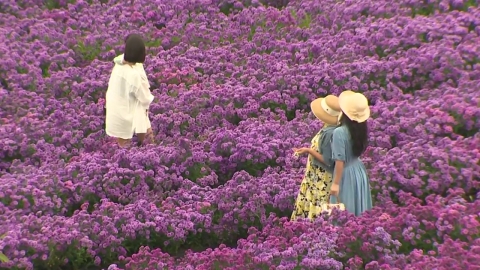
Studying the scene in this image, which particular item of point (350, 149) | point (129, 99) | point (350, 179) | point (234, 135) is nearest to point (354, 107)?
point (350, 149)

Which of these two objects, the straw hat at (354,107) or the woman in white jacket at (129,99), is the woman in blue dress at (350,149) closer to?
the straw hat at (354,107)

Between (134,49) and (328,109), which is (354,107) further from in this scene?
(134,49)

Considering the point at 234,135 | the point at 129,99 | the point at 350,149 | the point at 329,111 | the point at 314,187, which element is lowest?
the point at 314,187

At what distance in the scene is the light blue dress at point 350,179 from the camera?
945 cm

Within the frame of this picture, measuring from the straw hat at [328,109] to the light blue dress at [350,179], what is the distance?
0.35 metres

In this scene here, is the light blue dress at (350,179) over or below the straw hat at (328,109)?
below

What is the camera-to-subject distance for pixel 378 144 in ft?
39.0

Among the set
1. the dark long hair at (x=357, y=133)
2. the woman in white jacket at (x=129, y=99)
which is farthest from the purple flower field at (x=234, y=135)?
the dark long hair at (x=357, y=133)

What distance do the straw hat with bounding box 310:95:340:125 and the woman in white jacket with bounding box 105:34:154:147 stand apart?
133 inches

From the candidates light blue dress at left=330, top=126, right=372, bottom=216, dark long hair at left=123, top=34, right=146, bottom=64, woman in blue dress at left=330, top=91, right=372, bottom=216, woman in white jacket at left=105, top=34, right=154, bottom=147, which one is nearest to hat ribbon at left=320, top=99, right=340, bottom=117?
woman in blue dress at left=330, top=91, right=372, bottom=216

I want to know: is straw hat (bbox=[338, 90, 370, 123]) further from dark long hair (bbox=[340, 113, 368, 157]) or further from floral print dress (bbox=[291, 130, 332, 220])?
floral print dress (bbox=[291, 130, 332, 220])

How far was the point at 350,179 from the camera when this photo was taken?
966 cm

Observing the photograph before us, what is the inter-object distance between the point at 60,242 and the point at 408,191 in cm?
406

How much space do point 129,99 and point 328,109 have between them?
12.5ft
